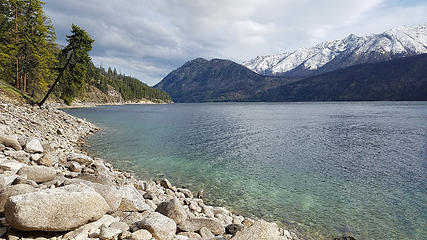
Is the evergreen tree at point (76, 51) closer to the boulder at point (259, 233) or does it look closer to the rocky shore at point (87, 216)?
the rocky shore at point (87, 216)

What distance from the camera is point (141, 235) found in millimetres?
6672

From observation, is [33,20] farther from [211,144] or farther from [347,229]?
[347,229]

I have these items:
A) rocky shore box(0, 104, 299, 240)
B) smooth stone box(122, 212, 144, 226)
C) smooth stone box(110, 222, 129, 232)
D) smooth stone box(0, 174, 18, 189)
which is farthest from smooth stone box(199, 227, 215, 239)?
smooth stone box(0, 174, 18, 189)

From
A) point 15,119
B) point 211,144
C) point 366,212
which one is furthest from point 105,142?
point 366,212

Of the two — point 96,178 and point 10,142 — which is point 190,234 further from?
point 10,142

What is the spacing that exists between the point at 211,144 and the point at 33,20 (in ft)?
133

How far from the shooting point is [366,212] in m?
14.2

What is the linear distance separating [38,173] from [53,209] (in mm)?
4693

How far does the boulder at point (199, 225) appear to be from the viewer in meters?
8.69

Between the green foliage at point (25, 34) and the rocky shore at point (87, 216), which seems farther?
the green foliage at point (25, 34)

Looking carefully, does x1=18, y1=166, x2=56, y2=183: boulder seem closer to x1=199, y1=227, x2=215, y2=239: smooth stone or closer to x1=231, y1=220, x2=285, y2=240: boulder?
x1=199, y1=227, x2=215, y2=239: smooth stone

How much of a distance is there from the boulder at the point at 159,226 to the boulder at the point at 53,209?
4.46ft

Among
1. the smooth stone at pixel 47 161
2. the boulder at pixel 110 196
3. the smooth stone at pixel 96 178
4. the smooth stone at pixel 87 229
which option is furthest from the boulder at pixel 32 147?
the smooth stone at pixel 87 229

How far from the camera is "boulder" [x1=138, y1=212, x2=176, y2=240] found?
23.0ft
